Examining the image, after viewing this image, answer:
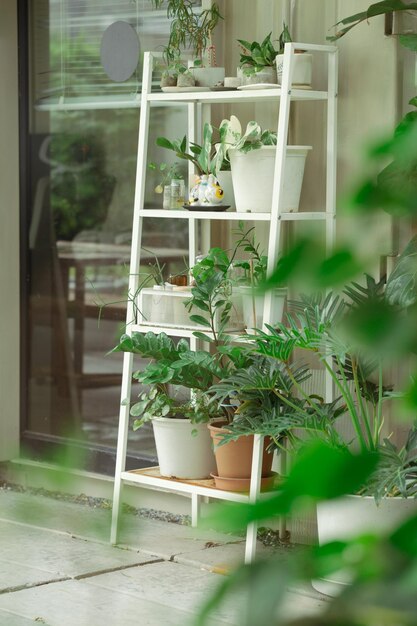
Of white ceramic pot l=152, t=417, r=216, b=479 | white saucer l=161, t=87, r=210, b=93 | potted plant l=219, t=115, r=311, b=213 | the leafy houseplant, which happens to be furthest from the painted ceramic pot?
white ceramic pot l=152, t=417, r=216, b=479

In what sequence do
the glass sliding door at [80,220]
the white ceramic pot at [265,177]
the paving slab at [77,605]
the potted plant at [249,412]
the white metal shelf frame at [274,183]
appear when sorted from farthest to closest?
the glass sliding door at [80,220]
the white ceramic pot at [265,177]
the white metal shelf frame at [274,183]
the potted plant at [249,412]
the paving slab at [77,605]

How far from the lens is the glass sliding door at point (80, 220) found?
4.12 m

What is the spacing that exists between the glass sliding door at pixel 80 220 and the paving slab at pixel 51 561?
630 millimetres

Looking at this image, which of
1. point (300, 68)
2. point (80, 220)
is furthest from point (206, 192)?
point (80, 220)

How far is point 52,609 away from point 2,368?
1.76 metres

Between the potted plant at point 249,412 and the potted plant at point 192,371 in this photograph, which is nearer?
the potted plant at point 249,412

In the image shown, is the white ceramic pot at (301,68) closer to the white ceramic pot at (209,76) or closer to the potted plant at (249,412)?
the white ceramic pot at (209,76)

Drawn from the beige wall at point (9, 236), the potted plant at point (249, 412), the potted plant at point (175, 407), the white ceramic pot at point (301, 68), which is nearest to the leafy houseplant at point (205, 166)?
the white ceramic pot at point (301, 68)

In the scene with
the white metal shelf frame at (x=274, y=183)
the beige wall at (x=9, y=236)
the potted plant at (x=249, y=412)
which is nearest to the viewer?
the potted plant at (x=249, y=412)

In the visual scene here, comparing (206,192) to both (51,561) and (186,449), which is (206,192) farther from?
(51,561)

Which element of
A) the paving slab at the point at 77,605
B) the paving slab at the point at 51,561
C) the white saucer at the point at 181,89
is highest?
the white saucer at the point at 181,89

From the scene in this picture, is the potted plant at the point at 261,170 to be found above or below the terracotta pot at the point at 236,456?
above

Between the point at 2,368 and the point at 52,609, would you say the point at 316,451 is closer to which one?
the point at 52,609

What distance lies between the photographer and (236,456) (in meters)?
3.28
